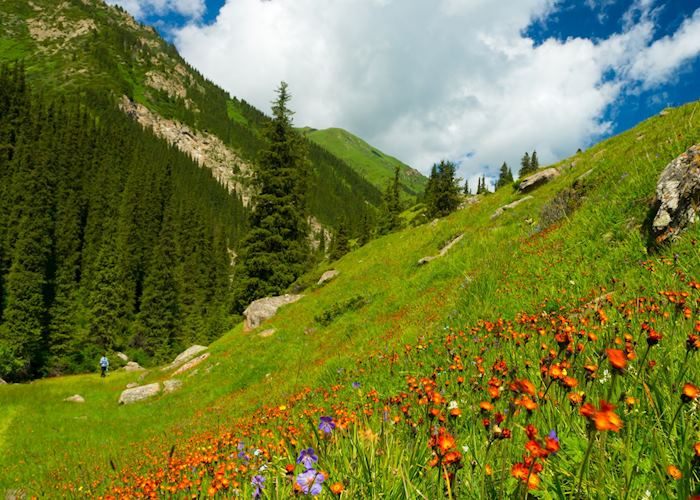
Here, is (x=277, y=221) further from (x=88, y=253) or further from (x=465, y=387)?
(x=88, y=253)

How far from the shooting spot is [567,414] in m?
2.38

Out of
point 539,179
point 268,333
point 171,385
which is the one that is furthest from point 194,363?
point 539,179

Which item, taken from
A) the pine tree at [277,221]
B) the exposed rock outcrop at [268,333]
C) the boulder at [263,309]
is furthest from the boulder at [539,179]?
the pine tree at [277,221]

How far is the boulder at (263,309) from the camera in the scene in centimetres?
2369

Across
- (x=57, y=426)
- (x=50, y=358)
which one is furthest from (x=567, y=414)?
(x=50, y=358)

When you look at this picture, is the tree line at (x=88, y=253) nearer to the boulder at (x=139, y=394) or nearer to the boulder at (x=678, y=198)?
the boulder at (x=139, y=394)

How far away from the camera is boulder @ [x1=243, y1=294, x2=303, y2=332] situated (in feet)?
77.7

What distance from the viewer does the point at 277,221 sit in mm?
32312

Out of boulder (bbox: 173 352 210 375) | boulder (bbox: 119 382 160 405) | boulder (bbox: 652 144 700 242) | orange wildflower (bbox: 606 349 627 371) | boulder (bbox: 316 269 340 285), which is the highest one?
boulder (bbox: 316 269 340 285)

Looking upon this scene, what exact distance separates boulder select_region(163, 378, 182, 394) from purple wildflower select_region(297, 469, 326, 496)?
66.2ft

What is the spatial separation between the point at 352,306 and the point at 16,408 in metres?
20.7

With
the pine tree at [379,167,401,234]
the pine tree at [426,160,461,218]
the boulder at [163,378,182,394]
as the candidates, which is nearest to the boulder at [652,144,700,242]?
the boulder at [163,378,182,394]

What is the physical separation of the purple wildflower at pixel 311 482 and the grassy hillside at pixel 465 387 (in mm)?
25

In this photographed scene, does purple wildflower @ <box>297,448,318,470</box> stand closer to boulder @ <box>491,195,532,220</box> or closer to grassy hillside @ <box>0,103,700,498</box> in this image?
grassy hillside @ <box>0,103,700,498</box>
